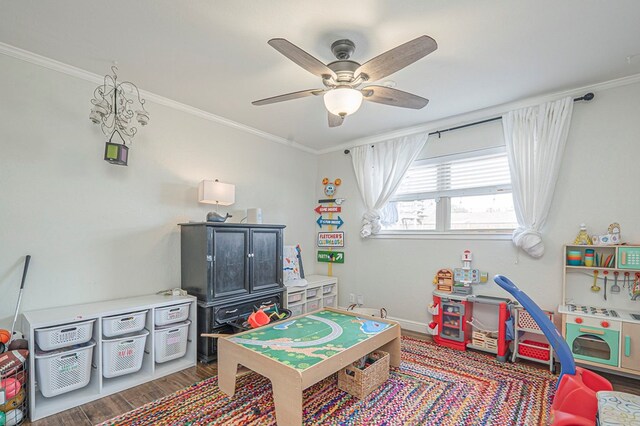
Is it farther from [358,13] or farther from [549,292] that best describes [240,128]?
[549,292]

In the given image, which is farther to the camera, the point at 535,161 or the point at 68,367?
the point at 535,161

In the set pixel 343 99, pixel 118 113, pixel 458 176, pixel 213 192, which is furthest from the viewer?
pixel 458 176

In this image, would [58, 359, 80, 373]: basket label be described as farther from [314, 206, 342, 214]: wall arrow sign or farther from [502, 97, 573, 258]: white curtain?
[502, 97, 573, 258]: white curtain

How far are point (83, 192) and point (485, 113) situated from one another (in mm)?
4092

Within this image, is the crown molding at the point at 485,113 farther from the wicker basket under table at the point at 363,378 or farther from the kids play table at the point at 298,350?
the wicker basket under table at the point at 363,378

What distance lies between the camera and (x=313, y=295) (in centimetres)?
420

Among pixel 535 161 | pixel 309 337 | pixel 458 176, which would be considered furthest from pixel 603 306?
pixel 309 337

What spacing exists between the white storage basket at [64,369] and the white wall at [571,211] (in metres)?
3.27

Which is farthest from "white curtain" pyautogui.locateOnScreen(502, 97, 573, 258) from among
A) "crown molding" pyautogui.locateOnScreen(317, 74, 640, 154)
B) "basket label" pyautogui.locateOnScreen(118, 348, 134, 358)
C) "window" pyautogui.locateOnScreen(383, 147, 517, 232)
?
"basket label" pyautogui.locateOnScreen(118, 348, 134, 358)

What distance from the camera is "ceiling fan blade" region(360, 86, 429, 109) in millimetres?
2164

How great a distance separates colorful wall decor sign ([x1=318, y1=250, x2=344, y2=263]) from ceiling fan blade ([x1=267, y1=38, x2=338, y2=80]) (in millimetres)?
2968

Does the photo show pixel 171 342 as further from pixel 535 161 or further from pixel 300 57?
pixel 535 161

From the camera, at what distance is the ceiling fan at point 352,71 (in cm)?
171

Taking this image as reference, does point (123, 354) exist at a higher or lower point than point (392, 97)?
lower
